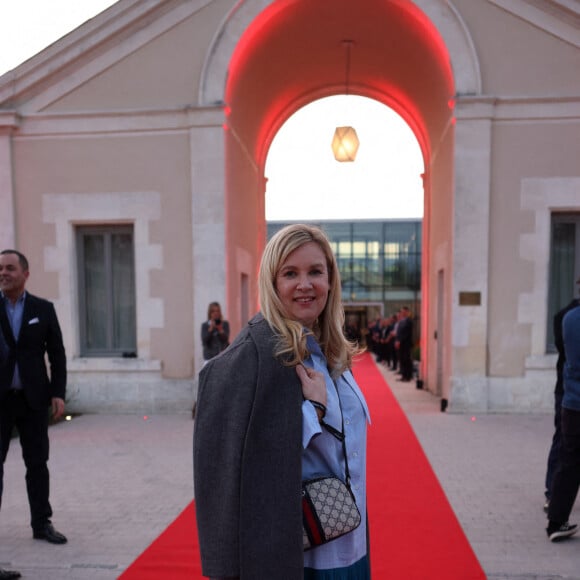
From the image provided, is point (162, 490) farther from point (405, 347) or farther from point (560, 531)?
point (405, 347)

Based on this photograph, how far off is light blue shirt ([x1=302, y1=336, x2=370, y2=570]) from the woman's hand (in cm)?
3

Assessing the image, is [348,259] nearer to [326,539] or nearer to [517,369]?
[517,369]


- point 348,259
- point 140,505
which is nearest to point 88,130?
point 140,505

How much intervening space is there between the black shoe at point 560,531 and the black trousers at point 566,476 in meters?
0.05

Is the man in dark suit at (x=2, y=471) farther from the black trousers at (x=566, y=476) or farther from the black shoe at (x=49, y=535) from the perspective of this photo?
the black trousers at (x=566, y=476)

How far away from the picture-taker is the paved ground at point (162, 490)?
3357 millimetres

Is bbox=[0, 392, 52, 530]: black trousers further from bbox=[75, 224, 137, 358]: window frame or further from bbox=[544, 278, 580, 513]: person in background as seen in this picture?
bbox=[75, 224, 137, 358]: window frame

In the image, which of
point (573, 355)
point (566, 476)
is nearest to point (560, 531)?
point (566, 476)

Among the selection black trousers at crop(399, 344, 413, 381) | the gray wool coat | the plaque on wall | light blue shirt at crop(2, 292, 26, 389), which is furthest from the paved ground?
black trousers at crop(399, 344, 413, 381)

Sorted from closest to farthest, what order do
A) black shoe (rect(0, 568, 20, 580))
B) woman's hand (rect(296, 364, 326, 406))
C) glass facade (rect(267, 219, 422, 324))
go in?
woman's hand (rect(296, 364, 326, 406)) → black shoe (rect(0, 568, 20, 580)) → glass facade (rect(267, 219, 422, 324))

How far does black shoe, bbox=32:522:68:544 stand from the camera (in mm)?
3590

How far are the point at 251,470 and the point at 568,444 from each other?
2979 millimetres

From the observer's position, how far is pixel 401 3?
7746mm

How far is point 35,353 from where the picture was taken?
3.60m
